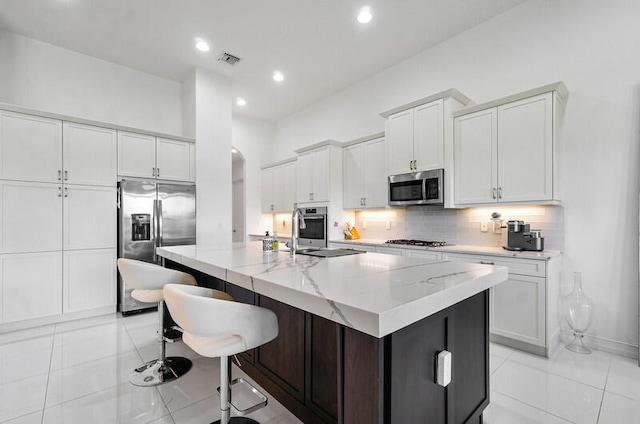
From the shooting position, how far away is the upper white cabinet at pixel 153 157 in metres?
3.96

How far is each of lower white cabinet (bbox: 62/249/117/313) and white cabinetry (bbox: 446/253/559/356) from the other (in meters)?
4.32

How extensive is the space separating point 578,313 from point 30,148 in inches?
227

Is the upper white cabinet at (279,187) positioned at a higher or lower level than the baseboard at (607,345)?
higher

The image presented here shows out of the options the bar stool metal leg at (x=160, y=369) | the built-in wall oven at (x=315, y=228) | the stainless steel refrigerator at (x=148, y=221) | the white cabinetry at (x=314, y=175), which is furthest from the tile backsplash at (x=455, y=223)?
the bar stool metal leg at (x=160, y=369)

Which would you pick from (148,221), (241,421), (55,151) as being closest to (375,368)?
(241,421)

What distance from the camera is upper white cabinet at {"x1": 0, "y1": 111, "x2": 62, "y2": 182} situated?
322 cm

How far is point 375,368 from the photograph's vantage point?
36.9 inches

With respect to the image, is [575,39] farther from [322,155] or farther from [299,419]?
[299,419]

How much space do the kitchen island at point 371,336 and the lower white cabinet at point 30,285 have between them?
259 centimetres

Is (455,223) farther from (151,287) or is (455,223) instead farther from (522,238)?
(151,287)

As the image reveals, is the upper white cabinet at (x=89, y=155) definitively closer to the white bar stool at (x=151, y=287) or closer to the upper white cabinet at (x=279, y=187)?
the white bar stool at (x=151, y=287)

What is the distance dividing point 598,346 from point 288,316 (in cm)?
291

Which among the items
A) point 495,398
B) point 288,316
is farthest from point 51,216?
point 495,398

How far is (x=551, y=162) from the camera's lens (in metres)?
2.75
